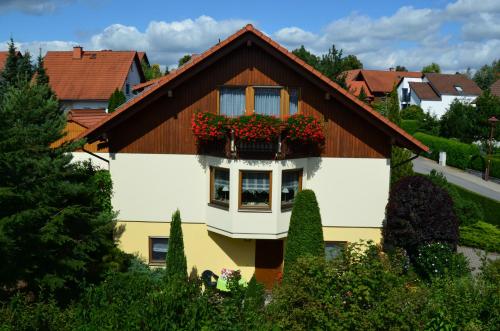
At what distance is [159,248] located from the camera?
16578 millimetres

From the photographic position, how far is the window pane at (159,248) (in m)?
16.5

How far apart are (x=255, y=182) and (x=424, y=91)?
58.8 m

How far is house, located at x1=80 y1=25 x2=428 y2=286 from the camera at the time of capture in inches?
604

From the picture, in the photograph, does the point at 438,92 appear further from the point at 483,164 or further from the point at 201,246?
the point at 201,246

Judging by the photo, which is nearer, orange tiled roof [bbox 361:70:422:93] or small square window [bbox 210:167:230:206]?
small square window [bbox 210:167:230:206]

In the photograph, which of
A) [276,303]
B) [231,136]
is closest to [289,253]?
[231,136]

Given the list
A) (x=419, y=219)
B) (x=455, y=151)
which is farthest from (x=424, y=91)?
(x=419, y=219)

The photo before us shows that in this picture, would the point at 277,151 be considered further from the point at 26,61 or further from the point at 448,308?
the point at 26,61

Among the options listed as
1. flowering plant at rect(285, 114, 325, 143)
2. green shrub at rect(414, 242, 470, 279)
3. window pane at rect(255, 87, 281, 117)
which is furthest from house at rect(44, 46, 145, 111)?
green shrub at rect(414, 242, 470, 279)

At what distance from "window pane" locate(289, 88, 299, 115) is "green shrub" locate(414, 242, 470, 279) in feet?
20.1

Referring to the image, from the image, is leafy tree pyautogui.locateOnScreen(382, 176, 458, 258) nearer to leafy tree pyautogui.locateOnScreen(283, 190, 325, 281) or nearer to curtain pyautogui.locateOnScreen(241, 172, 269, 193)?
leafy tree pyautogui.locateOnScreen(283, 190, 325, 281)

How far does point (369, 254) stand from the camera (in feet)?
31.7

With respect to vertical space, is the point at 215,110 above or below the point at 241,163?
above

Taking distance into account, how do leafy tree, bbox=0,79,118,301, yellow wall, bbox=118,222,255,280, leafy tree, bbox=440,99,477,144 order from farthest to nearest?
leafy tree, bbox=440,99,477,144
yellow wall, bbox=118,222,255,280
leafy tree, bbox=0,79,118,301
